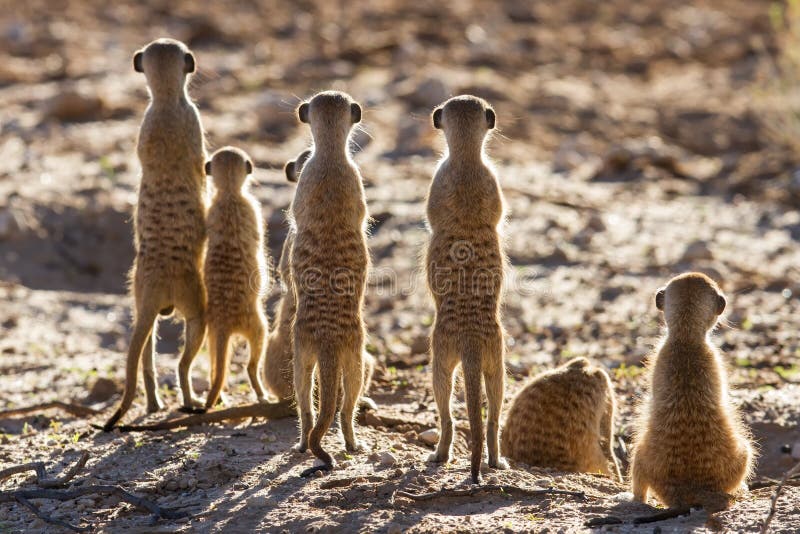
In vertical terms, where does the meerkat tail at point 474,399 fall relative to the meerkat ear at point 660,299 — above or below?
below

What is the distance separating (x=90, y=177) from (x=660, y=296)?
741 cm

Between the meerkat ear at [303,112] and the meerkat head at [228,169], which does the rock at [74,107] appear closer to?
the meerkat head at [228,169]

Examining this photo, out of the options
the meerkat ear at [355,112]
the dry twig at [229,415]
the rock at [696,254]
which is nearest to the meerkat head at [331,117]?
the meerkat ear at [355,112]

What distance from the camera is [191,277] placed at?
267 inches

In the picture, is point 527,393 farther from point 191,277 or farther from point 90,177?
point 90,177

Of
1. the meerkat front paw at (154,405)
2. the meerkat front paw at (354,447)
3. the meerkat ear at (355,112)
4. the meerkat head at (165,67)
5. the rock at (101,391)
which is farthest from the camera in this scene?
the rock at (101,391)

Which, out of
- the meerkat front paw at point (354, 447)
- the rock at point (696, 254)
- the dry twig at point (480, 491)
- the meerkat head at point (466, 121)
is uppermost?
the meerkat head at point (466, 121)

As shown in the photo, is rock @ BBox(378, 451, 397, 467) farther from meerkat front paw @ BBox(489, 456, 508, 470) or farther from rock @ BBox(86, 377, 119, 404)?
rock @ BBox(86, 377, 119, 404)

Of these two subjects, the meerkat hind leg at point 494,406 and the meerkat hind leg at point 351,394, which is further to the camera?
the meerkat hind leg at point 351,394

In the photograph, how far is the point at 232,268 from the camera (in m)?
6.66

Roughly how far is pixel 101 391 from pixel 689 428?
3.98 m

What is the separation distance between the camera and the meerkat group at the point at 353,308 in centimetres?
554

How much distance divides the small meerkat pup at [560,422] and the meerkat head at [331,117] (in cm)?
174

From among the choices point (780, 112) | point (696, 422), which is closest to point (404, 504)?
point (696, 422)
